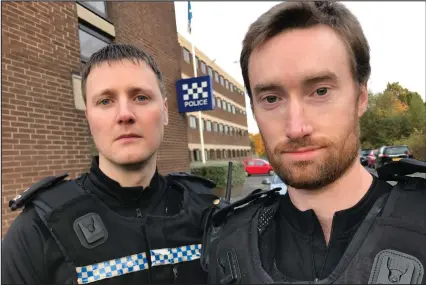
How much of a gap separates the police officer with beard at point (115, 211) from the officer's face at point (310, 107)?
790 mm

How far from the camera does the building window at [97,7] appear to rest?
20.6 ft

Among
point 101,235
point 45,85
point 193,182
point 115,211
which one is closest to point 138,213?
point 115,211

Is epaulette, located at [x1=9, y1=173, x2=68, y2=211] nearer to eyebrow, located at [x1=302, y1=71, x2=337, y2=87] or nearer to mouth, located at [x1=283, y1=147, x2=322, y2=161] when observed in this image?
mouth, located at [x1=283, y1=147, x2=322, y2=161]

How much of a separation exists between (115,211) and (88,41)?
5529 millimetres

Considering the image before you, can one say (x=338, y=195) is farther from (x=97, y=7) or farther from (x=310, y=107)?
(x=97, y=7)

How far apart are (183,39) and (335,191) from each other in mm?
26866

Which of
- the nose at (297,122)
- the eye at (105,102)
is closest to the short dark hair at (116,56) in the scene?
the eye at (105,102)

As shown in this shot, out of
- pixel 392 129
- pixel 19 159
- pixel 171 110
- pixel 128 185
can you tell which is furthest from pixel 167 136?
pixel 392 129

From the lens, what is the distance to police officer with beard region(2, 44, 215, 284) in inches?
61.4

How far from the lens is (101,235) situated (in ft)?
5.50

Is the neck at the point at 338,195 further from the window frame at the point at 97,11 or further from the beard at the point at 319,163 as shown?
the window frame at the point at 97,11

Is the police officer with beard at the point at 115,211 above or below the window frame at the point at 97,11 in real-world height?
below

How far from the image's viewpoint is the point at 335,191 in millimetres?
1381

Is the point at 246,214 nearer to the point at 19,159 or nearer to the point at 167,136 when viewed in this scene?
the point at 19,159
